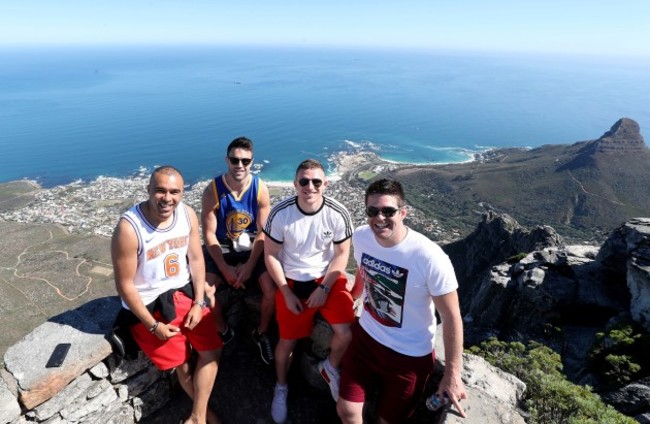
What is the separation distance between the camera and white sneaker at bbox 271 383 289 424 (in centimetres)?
483

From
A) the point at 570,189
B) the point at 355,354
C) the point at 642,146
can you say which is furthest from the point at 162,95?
the point at 355,354

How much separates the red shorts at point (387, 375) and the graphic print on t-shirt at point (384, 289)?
32cm

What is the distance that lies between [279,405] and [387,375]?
1.79m

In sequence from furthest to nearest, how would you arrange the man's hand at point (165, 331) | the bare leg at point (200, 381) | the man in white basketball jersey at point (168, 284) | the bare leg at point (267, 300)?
the bare leg at point (267, 300) → the bare leg at point (200, 381) → the man's hand at point (165, 331) → the man in white basketball jersey at point (168, 284)

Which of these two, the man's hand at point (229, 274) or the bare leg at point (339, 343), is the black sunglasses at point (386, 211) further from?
the man's hand at point (229, 274)

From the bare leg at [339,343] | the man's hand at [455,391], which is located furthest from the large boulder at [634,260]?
the bare leg at [339,343]

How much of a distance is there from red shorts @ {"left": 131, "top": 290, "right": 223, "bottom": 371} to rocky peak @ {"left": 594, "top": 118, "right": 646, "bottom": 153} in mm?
123304

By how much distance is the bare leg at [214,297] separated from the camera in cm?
482

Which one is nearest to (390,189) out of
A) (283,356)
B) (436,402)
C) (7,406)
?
(436,402)

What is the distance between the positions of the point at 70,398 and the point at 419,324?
12.6ft

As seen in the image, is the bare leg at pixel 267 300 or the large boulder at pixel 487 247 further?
the large boulder at pixel 487 247

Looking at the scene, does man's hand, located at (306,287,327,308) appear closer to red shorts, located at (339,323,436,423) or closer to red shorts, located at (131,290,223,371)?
red shorts, located at (339,323,436,423)

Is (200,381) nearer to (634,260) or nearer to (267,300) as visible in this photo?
(267,300)

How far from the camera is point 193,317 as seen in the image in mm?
4336
